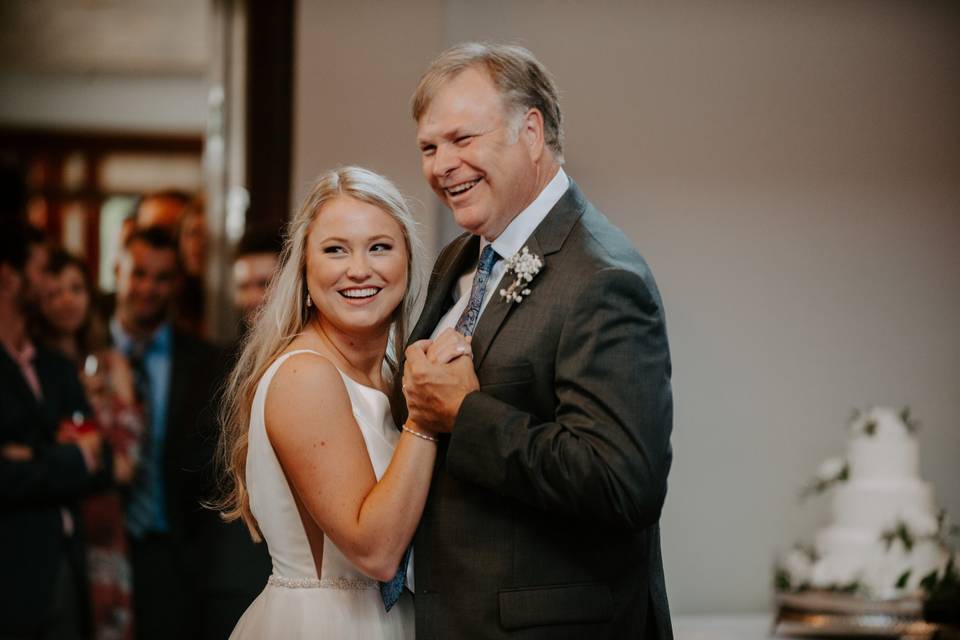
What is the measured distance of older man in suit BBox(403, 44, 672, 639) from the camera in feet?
6.53

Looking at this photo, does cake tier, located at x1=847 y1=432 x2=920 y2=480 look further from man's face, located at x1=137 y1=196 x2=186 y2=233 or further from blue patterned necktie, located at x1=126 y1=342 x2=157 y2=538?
man's face, located at x1=137 y1=196 x2=186 y2=233

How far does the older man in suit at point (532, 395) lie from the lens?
1.99 m

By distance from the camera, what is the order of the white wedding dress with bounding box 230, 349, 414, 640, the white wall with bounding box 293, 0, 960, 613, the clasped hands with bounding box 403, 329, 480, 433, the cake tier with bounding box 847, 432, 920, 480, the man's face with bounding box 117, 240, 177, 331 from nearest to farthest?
1. the clasped hands with bounding box 403, 329, 480, 433
2. the white wedding dress with bounding box 230, 349, 414, 640
3. the cake tier with bounding box 847, 432, 920, 480
4. the white wall with bounding box 293, 0, 960, 613
5. the man's face with bounding box 117, 240, 177, 331

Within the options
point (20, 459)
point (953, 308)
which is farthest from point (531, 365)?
point (953, 308)

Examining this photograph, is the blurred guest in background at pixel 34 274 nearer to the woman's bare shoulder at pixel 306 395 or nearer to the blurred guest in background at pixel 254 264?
the blurred guest in background at pixel 254 264

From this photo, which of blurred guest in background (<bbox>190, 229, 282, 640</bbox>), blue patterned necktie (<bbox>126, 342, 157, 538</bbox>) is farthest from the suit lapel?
blue patterned necktie (<bbox>126, 342, 157, 538</bbox>)

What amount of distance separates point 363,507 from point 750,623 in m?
2.46

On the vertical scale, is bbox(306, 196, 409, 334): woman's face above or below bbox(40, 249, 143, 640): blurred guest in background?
above

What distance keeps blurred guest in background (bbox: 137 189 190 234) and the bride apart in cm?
400

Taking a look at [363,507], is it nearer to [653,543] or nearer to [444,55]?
[653,543]

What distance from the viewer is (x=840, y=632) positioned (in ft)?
12.1

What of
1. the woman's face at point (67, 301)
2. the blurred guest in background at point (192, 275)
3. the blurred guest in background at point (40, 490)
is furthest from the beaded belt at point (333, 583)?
the woman's face at point (67, 301)

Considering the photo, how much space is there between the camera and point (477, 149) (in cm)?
226

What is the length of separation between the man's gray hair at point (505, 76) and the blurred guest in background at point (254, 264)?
139 cm
